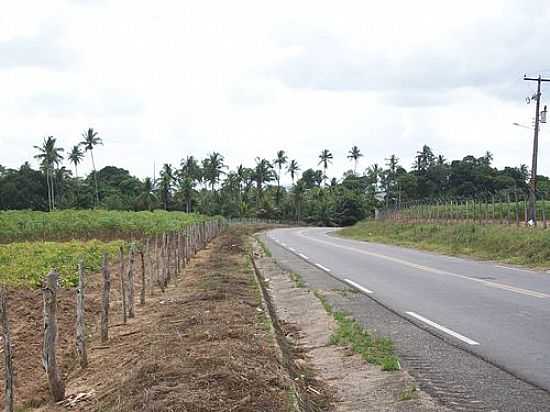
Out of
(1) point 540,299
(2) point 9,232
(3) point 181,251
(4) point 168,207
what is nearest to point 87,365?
(1) point 540,299

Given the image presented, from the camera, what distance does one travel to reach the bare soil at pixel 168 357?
19.4 feet

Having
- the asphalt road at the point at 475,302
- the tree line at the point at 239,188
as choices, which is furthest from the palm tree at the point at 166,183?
the asphalt road at the point at 475,302

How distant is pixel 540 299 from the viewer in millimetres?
12602

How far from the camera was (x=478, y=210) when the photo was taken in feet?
123

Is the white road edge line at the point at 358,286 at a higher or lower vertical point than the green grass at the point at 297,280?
higher

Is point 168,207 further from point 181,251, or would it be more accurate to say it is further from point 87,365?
point 87,365

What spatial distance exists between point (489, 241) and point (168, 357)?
2331cm

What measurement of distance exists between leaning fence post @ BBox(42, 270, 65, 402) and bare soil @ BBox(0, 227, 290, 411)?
205 millimetres

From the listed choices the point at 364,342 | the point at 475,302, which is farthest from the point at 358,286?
the point at 364,342

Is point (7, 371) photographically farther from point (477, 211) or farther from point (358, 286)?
point (477, 211)

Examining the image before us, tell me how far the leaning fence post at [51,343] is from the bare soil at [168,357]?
0.21m

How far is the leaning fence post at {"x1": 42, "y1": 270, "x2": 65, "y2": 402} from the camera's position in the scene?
7.29 m

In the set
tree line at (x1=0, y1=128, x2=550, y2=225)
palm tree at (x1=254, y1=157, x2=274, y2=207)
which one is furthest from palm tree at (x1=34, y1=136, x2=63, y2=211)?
palm tree at (x1=254, y1=157, x2=274, y2=207)

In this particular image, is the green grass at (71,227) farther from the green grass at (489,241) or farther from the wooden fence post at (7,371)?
the wooden fence post at (7,371)
